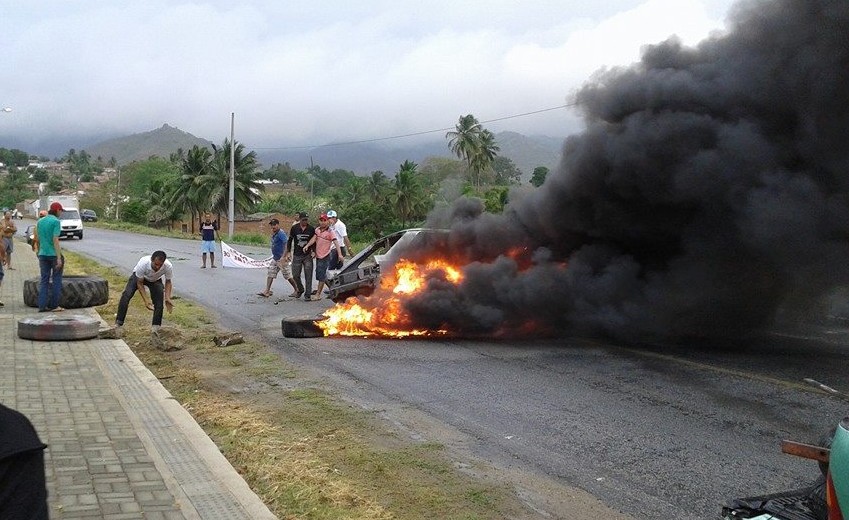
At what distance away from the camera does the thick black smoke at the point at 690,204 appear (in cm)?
896

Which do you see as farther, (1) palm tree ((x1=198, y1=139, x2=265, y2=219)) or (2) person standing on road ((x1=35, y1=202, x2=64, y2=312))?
(1) palm tree ((x1=198, y1=139, x2=265, y2=219))

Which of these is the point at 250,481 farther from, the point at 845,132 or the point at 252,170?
the point at 252,170

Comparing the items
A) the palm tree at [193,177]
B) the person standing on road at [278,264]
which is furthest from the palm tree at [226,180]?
the person standing on road at [278,264]

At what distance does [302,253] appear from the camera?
14.5 m

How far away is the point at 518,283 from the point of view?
10500 mm

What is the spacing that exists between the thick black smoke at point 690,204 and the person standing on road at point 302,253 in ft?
12.8

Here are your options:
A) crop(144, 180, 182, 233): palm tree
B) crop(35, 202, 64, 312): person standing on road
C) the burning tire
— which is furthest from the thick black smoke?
crop(144, 180, 182, 233): palm tree

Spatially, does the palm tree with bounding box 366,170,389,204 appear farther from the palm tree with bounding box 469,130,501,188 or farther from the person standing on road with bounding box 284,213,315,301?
the person standing on road with bounding box 284,213,315,301

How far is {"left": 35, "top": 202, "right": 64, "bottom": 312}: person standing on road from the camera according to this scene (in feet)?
39.6

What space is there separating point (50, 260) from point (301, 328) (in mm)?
4710

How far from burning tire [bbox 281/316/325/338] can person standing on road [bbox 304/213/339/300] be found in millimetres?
3746

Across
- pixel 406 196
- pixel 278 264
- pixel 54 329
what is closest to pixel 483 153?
pixel 406 196

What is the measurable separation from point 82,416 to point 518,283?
593 cm

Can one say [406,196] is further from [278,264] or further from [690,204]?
[690,204]
